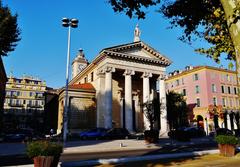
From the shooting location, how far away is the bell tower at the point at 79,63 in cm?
6217

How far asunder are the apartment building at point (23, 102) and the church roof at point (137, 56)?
161ft

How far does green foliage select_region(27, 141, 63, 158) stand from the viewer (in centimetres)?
961

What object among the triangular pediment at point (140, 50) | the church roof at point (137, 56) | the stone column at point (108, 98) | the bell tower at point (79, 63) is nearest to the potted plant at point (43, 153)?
the stone column at point (108, 98)

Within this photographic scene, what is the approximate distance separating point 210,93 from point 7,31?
44.4 m

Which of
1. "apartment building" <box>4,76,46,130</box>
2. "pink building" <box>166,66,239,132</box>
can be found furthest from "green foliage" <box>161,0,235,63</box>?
"apartment building" <box>4,76,46,130</box>

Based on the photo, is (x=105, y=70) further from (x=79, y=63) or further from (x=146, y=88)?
(x=79, y=63)

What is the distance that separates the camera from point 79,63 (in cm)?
6269

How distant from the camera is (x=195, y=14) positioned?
10086mm

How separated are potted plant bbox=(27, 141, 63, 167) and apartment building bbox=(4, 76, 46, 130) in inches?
2828

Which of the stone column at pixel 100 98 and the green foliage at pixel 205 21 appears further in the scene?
the stone column at pixel 100 98

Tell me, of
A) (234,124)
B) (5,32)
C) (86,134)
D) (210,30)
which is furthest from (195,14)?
(234,124)

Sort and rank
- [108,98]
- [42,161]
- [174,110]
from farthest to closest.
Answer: [174,110], [108,98], [42,161]

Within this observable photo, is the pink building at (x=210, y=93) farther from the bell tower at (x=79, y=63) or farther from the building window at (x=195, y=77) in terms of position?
the bell tower at (x=79, y=63)

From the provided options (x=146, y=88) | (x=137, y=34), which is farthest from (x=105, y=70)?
(x=137, y=34)
